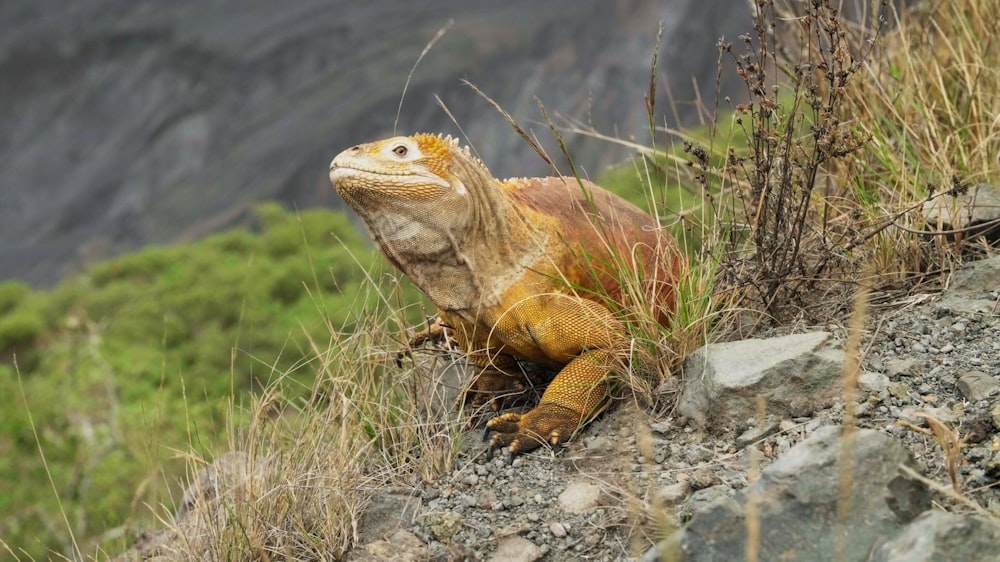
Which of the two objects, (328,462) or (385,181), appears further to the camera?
(328,462)

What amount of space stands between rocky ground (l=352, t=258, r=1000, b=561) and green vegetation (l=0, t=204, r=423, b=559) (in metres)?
6.12

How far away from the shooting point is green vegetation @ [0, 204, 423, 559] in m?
11.4

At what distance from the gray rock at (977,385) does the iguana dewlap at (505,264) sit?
962 millimetres

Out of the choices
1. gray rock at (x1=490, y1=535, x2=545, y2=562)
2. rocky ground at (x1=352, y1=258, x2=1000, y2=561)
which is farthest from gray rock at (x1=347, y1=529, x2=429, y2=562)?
gray rock at (x1=490, y1=535, x2=545, y2=562)

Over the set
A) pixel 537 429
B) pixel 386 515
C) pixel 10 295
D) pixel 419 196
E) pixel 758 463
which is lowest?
pixel 10 295

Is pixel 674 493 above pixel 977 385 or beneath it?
beneath

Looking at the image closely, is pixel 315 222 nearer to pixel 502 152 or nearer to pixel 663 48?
pixel 502 152

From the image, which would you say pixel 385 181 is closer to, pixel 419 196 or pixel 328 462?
pixel 419 196

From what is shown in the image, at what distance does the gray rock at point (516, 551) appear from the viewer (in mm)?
3338

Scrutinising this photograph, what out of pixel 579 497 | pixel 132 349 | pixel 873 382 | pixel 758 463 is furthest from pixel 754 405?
pixel 132 349

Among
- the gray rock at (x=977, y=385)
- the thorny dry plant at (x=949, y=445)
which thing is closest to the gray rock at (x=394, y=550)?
the thorny dry plant at (x=949, y=445)

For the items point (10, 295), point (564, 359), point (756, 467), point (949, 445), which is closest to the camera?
point (949, 445)

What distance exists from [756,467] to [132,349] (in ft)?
40.4

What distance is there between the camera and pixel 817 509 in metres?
2.66
